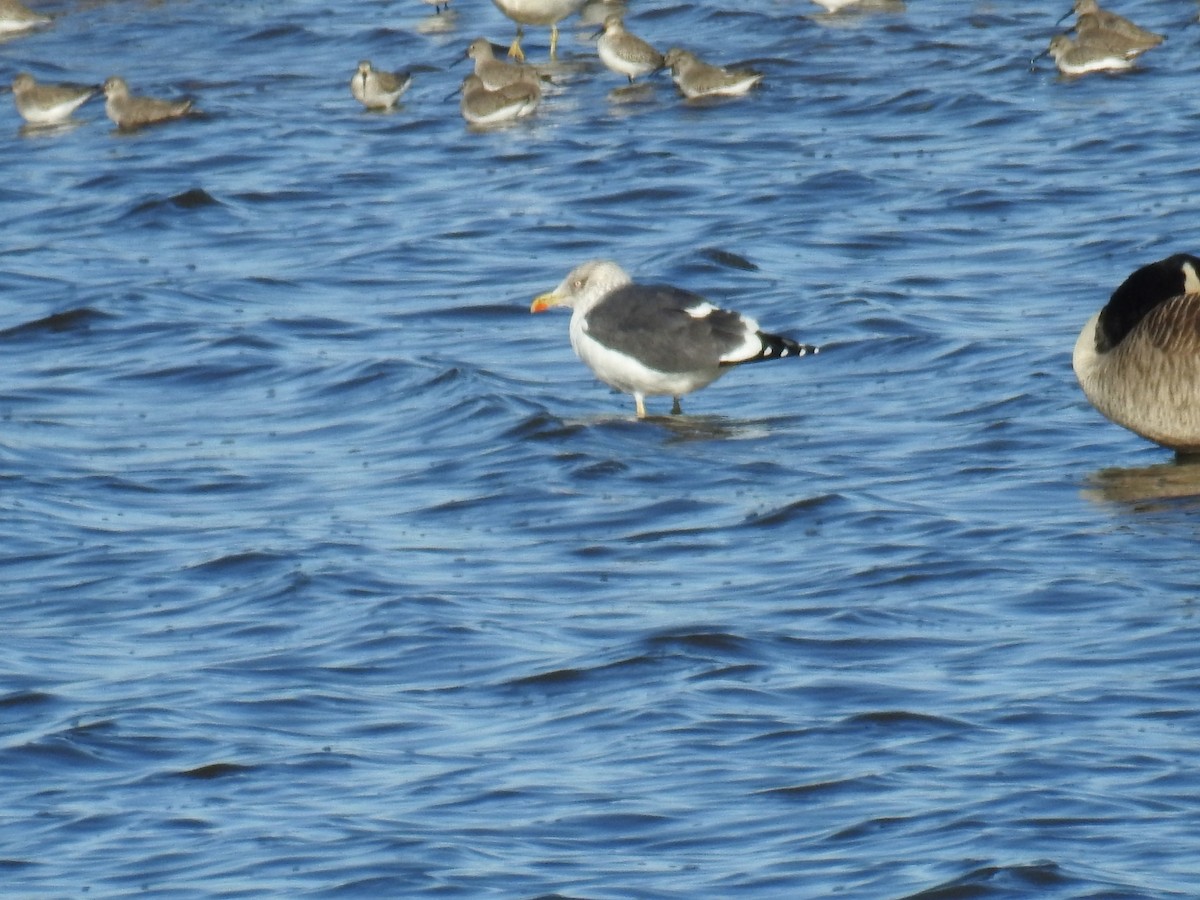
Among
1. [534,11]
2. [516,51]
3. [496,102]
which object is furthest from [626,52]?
[516,51]

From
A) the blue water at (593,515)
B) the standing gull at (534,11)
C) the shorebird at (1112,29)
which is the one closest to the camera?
the blue water at (593,515)

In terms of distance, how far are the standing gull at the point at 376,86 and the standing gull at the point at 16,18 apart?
4821mm

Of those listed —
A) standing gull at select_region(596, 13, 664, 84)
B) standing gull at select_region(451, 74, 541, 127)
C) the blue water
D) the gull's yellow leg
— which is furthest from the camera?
the gull's yellow leg

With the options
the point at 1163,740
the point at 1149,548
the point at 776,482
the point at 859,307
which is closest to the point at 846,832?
the point at 1163,740

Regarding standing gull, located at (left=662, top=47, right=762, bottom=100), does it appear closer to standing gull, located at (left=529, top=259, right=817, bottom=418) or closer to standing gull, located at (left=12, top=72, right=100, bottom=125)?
standing gull, located at (left=12, top=72, right=100, bottom=125)

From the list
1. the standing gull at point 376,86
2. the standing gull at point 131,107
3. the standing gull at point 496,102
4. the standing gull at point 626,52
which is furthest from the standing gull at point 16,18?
the standing gull at point 626,52

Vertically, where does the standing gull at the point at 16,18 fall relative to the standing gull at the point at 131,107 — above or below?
below

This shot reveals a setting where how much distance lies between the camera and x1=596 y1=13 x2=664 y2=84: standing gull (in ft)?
72.5

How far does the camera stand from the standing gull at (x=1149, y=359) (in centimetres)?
1116

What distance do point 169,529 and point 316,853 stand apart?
13.8ft

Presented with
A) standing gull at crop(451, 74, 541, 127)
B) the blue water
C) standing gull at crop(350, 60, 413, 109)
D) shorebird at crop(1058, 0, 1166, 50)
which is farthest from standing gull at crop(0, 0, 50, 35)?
shorebird at crop(1058, 0, 1166, 50)

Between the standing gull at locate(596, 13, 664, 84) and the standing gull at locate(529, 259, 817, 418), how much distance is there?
9.39 metres

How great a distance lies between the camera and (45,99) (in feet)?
72.0

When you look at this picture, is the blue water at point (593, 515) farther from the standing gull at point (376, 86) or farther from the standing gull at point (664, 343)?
the standing gull at point (664, 343)
